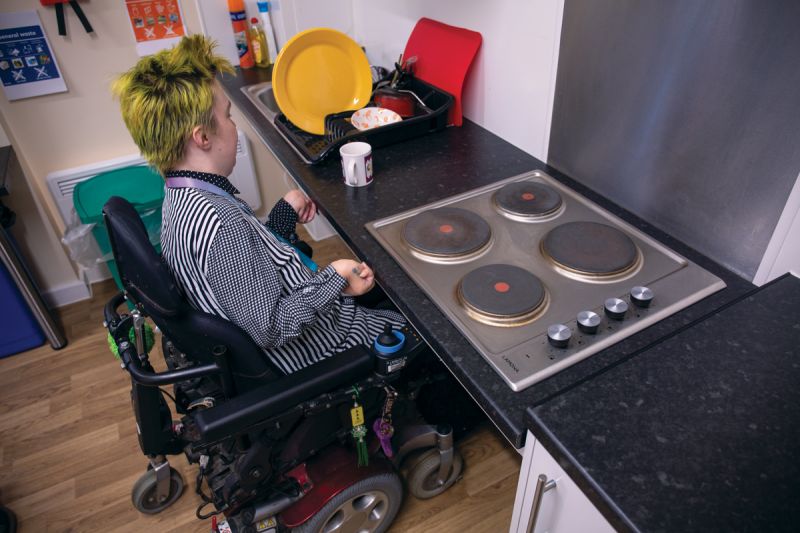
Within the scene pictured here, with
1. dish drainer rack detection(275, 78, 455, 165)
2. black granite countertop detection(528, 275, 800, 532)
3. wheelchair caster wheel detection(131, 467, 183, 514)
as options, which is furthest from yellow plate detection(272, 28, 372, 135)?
black granite countertop detection(528, 275, 800, 532)

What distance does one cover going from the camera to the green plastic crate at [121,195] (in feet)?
6.97

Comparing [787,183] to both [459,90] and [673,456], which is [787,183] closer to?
[673,456]

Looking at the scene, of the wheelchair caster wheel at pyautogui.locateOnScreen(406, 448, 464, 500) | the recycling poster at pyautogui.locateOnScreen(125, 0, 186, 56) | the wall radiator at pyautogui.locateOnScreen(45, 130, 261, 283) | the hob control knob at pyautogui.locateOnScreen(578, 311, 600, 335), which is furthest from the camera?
the wall radiator at pyautogui.locateOnScreen(45, 130, 261, 283)

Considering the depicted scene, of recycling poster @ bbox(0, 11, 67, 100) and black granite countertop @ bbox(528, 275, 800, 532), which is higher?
recycling poster @ bbox(0, 11, 67, 100)

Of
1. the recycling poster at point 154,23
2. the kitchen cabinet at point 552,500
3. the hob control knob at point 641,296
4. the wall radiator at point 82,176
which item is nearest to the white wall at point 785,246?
the hob control knob at point 641,296

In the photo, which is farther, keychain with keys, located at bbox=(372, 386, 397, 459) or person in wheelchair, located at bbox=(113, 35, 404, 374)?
keychain with keys, located at bbox=(372, 386, 397, 459)

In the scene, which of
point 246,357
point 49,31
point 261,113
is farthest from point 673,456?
point 49,31

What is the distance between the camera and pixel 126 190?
2.20m

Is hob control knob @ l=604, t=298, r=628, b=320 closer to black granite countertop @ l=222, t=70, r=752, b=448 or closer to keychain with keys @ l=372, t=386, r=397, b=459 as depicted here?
Result: black granite countertop @ l=222, t=70, r=752, b=448

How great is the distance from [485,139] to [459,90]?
0.55 feet

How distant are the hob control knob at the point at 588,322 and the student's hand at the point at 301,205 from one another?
86 cm

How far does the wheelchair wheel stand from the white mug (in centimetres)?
74

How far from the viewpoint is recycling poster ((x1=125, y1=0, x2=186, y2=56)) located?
2.04 meters

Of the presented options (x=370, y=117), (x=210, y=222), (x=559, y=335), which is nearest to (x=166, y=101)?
(x=210, y=222)
